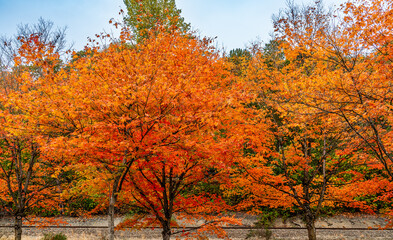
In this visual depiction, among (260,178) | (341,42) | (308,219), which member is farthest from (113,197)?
(341,42)

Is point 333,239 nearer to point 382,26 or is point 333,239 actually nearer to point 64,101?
point 382,26

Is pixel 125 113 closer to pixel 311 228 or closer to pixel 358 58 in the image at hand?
pixel 358 58

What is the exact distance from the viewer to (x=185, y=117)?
7.59 metres

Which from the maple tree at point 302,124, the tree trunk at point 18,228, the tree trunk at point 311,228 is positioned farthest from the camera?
the tree trunk at point 311,228

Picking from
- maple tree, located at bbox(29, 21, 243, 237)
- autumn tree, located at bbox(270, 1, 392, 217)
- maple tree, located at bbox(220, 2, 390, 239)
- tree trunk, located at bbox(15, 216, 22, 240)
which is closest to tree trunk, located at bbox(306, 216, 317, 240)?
Answer: maple tree, located at bbox(220, 2, 390, 239)

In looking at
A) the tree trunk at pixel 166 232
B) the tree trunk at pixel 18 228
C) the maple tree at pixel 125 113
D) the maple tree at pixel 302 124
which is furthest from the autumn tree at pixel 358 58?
the tree trunk at pixel 18 228

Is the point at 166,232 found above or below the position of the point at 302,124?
below

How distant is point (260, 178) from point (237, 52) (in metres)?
21.8

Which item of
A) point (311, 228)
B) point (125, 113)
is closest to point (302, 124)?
point (311, 228)

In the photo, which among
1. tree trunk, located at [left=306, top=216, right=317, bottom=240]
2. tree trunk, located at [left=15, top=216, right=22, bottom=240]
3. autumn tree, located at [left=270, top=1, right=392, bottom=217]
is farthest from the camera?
tree trunk, located at [left=306, top=216, right=317, bottom=240]

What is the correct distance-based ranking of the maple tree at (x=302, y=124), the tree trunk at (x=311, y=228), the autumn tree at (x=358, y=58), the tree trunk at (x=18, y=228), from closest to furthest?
the autumn tree at (x=358, y=58) < the maple tree at (x=302, y=124) < the tree trunk at (x=18, y=228) < the tree trunk at (x=311, y=228)

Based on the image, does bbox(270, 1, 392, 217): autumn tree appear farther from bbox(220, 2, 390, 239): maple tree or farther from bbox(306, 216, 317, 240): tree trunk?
bbox(306, 216, 317, 240): tree trunk

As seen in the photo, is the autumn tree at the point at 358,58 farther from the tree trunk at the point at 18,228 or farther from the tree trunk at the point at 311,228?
the tree trunk at the point at 18,228

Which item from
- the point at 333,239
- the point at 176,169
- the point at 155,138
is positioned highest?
the point at 155,138
